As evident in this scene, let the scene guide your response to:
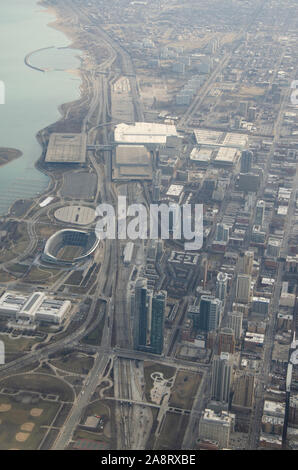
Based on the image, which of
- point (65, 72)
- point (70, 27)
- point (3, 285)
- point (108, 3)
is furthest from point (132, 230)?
point (108, 3)

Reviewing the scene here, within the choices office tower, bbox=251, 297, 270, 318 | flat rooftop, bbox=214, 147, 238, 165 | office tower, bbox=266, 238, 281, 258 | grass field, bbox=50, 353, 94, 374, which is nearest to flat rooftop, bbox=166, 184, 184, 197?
flat rooftop, bbox=214, 147, 238, 165

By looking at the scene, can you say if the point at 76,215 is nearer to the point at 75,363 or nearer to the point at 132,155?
the point at 132,155

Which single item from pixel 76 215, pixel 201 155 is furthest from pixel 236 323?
pixel 201 155

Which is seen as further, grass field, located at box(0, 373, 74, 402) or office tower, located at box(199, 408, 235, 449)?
grass field, located at box(0, 373, 74, 402)

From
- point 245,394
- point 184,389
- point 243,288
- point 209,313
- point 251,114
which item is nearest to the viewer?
point 245,394

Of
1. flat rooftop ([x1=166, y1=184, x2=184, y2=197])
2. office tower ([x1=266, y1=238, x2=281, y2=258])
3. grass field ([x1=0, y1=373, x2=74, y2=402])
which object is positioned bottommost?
grass field ([x1=0, y1=373, x2=74, y2=402])

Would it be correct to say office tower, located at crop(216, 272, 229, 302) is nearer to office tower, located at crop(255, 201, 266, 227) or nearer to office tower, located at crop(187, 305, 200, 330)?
office tower, located at crop(187, 305, 200, 330)

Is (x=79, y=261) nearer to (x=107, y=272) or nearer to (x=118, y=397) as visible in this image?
(x=107, y=272)
